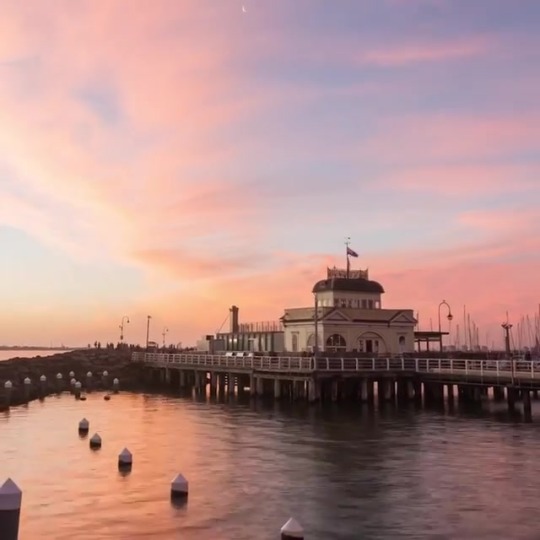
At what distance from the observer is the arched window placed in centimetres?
6416

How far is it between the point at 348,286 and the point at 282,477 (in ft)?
156

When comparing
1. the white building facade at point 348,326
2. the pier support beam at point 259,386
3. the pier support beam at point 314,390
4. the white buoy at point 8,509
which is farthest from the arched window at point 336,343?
the white buoy at point 8,509

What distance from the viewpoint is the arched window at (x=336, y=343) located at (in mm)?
64162

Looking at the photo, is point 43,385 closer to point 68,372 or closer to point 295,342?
point 68,372

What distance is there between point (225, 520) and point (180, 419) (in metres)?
27.1

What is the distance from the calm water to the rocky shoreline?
80.0 ft

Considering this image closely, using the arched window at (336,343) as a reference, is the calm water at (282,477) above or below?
below

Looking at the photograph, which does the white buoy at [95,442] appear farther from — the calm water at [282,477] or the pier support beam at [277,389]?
the pier support beam at [277,389]

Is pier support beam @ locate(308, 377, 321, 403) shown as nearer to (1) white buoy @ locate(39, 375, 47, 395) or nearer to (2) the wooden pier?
(2) the wooden pier

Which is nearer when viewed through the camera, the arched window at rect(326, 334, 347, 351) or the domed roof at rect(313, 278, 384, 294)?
the arched window at rect(326, 334, 347, 351)

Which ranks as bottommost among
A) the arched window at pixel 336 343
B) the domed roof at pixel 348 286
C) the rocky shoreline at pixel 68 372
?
the rocky shoreline at pixel 68 372

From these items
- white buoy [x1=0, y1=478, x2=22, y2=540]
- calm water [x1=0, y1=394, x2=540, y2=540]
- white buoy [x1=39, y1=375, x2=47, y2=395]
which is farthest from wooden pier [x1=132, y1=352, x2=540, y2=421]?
white buoy [x1=0, y1=478, x2=22, y2=540]

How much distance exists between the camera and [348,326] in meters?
64.9

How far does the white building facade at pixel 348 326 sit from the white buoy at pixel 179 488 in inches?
1527
